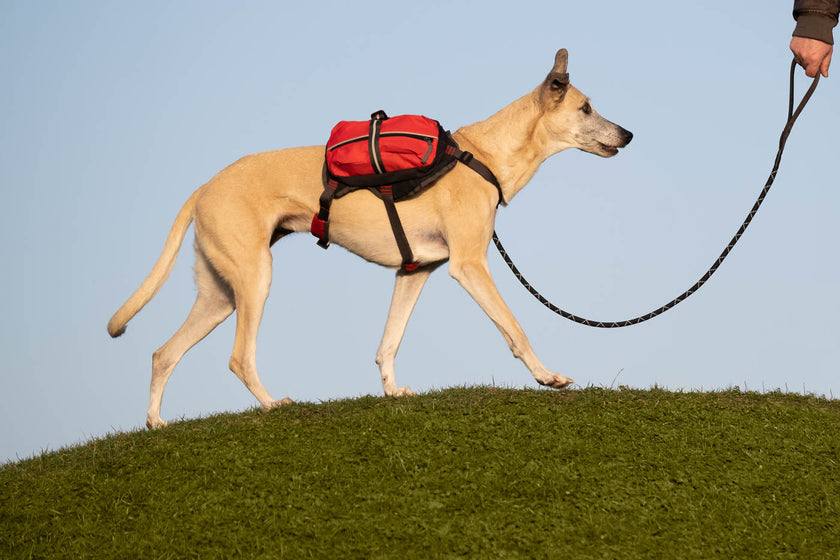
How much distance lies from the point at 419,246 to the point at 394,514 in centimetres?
312

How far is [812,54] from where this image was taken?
26.5 feet

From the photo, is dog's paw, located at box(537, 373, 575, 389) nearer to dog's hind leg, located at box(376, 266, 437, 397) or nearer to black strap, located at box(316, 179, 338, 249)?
dog's hind leg, located at box(376, 266, 437, 397)

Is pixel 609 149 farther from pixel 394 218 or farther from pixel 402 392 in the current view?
pixel 402 392

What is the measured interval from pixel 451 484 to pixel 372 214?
3046 mm

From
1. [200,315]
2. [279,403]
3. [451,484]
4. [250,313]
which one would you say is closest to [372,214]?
[250,313]

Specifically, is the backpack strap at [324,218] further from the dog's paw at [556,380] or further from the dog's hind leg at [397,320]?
the dog's paw at [556,380]

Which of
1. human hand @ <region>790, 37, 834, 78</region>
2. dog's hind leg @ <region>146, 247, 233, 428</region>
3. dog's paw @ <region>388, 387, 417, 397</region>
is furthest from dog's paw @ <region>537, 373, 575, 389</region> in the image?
human hand @ <region>790, 37, 834, 78</region>

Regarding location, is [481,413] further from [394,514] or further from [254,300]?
[254,300]

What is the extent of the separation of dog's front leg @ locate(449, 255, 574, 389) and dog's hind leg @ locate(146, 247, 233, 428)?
268 cm

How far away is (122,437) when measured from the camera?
867 cm

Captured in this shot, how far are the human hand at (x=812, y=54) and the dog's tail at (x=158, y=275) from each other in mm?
6242

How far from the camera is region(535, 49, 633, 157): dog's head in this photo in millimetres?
8820

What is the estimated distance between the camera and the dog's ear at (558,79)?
859 cm

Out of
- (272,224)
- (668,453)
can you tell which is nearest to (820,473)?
(668,453)
